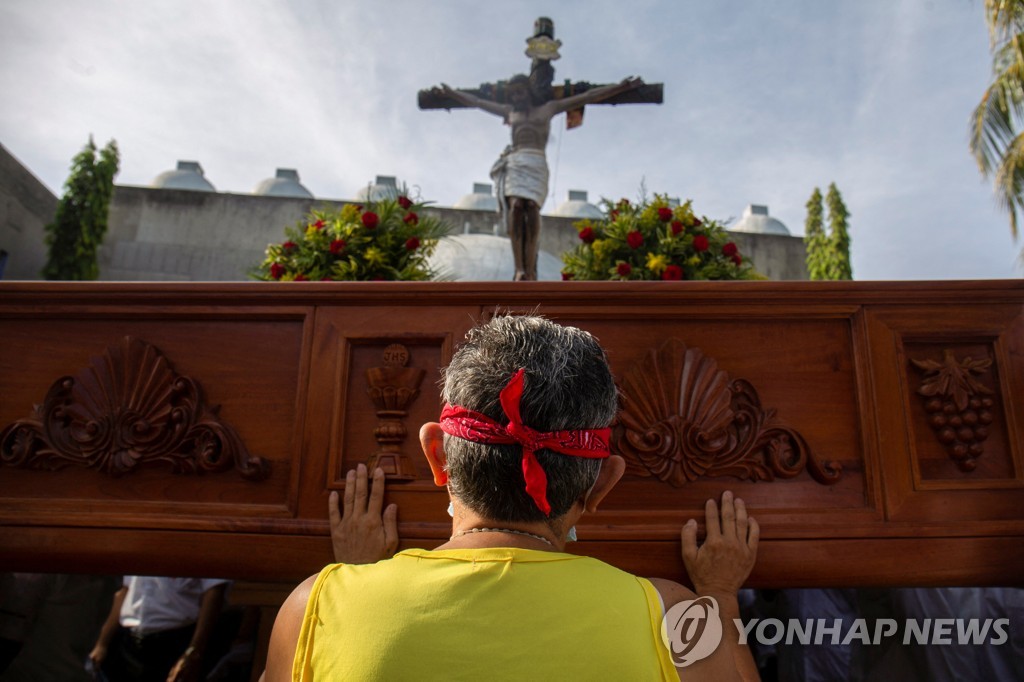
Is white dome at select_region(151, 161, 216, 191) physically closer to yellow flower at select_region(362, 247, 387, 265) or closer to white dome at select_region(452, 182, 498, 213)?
white dome at select_region(452, 182, 498, 213)

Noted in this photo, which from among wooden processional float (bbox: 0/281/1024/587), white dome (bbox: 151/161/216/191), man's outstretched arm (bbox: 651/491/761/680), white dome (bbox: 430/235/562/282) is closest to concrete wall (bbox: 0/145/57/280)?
white dome (bbox: 151/161/216/191)

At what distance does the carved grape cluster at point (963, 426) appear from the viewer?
1948 millimetres

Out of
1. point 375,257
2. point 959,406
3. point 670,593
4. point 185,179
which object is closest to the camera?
point 670,593

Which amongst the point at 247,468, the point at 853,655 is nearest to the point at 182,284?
the point at 247,468

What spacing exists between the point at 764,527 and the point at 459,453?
116 cm

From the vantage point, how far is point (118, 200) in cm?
1468

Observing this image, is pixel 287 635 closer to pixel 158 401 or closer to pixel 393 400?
pixel 393 400

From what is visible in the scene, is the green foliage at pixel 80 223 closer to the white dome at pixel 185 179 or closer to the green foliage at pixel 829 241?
the white dome at pixel 185 179

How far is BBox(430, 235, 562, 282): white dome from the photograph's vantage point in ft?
30.8

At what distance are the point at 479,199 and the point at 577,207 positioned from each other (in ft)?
8.09

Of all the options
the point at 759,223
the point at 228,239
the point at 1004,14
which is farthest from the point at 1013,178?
the point at 228,239

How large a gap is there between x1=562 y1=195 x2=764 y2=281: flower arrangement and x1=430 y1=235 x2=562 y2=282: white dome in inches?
174

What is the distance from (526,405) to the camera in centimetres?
112

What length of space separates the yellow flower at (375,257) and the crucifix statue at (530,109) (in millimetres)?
1370
